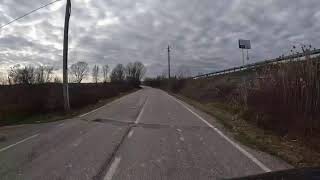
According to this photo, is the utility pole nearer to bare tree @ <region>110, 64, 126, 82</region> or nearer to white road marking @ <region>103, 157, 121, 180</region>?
white road marking @ <region>103, 157, 121, 180</region>

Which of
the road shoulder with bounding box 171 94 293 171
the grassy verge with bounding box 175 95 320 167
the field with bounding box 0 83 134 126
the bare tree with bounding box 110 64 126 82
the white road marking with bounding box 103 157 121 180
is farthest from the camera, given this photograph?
the bare tree with bounding box 110 64 126 82

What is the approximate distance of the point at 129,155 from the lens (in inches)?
415

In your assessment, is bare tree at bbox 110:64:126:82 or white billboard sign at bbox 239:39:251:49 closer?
white billboard sign at bbox 239:39:251:49

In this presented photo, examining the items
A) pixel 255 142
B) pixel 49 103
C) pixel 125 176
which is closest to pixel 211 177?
pixel 125 176

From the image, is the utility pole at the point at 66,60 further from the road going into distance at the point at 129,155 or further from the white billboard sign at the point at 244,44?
the white billboard sign at the point at 244,44

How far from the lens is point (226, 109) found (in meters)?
27.1

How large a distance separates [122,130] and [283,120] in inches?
226

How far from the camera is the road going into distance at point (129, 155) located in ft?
27.5

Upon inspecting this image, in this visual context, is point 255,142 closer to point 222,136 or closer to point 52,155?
point 222,136

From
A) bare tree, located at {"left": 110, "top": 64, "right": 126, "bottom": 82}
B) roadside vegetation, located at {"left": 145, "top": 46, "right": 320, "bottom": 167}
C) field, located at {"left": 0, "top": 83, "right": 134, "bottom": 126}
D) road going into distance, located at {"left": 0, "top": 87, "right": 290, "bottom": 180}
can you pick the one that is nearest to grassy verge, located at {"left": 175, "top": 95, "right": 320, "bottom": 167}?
roadside vegetation, located at {"left": 145, "top": 46, "right": 320, "bottom": 167}

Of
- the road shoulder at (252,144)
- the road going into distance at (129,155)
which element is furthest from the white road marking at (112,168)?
the road shoulder at (252,144)

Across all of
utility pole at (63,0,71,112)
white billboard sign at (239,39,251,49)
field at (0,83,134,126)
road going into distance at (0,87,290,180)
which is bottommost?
road going into distance at (0,87,290,180)

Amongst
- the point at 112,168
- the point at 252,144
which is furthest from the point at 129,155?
the point at 252,144

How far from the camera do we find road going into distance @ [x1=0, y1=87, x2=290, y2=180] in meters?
8.37
